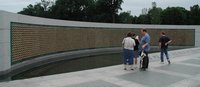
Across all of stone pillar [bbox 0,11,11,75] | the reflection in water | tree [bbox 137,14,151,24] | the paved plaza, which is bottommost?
the reflection in water

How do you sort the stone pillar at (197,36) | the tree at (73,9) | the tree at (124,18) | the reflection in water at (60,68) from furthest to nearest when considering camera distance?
the tree at (124,18), the tree at (73,9), the stone pillar at (197,36), the reflection in water at (60,68)

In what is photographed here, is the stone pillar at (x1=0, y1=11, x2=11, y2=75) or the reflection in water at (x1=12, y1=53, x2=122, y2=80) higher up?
the stone pillar at (x1=0, y1=11, x2=11, y2=75)

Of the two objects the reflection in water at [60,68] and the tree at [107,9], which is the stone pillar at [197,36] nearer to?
the reflection in water at [60,68]

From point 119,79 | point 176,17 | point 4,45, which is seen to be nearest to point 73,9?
point 176,17

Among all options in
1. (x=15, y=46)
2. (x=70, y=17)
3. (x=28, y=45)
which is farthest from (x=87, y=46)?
(x=70, y=17)

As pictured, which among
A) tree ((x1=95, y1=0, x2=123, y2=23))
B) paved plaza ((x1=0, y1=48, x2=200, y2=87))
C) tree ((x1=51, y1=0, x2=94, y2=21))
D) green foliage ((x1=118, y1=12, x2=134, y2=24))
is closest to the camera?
paved plaza ((x1=0, y1=48, x2=200, y2=87))

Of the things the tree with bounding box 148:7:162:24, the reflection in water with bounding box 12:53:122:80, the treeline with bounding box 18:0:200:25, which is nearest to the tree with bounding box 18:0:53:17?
the treeline with bounding box 18:0:200:25

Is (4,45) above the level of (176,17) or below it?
below

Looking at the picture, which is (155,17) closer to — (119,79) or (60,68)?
(60,68)

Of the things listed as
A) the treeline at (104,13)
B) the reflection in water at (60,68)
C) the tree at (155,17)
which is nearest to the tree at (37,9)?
the treeline at (104,13)

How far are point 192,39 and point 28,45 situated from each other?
17.3 meters

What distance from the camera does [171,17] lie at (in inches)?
2067

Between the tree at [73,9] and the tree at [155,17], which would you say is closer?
the tree at [73,9]

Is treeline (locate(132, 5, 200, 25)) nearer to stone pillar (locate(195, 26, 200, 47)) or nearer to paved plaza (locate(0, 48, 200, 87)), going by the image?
stone pillar (locate(195, 26, 200, 47))
